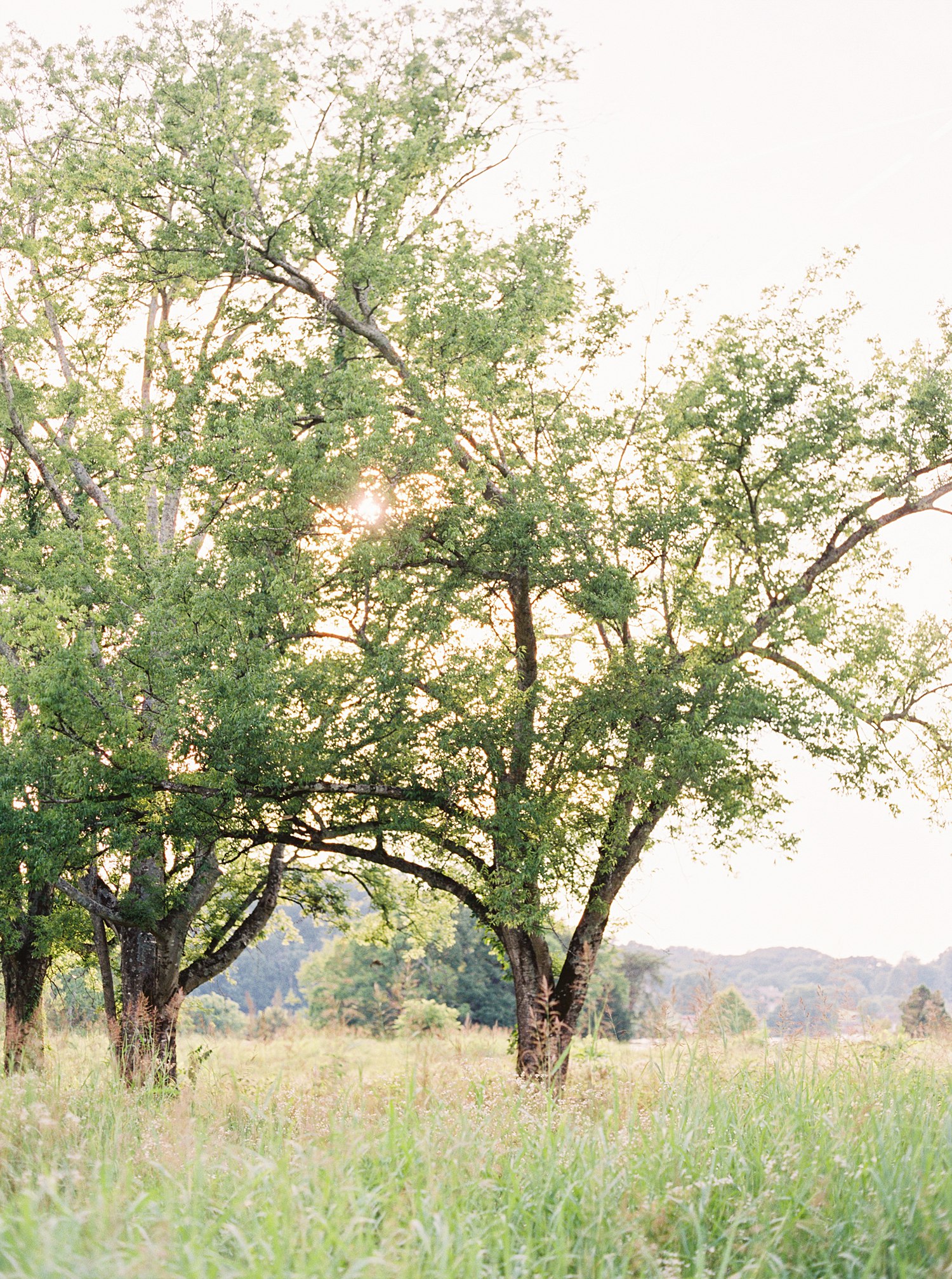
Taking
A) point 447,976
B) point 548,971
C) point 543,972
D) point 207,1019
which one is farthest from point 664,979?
point 207,1019

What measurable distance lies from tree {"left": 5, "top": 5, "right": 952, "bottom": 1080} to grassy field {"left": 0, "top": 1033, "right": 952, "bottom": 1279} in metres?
8.50

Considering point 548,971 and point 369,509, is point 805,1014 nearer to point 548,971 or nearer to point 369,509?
point 369,509

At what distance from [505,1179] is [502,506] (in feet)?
39.4

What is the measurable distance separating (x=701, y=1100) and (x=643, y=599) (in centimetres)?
1149

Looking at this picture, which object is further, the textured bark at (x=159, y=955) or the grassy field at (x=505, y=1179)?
the textured bark at (x=159, y=955)

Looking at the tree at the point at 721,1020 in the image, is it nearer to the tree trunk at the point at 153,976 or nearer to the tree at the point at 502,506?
the tree at the point at 502,506

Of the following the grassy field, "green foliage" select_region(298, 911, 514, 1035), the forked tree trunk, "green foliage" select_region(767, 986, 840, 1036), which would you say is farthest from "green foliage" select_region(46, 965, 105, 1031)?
"green foliage" select_region(298, 911, 514, 1035)

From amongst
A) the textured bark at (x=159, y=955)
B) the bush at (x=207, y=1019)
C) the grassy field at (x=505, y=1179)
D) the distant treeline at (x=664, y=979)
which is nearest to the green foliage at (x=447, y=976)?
the distant treeline at (x=664, y=979)

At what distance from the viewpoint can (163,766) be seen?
571 inches

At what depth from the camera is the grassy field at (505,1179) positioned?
11.4ft

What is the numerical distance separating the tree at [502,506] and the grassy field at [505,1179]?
8.50 metres

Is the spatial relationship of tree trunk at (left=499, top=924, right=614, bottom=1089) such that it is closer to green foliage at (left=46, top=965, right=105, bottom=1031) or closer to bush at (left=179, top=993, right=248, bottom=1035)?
bush at (left=179, top=993, right=248, bottom=1035)

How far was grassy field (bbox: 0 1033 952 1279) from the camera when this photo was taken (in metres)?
3.47

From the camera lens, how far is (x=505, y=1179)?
13.9 feet
